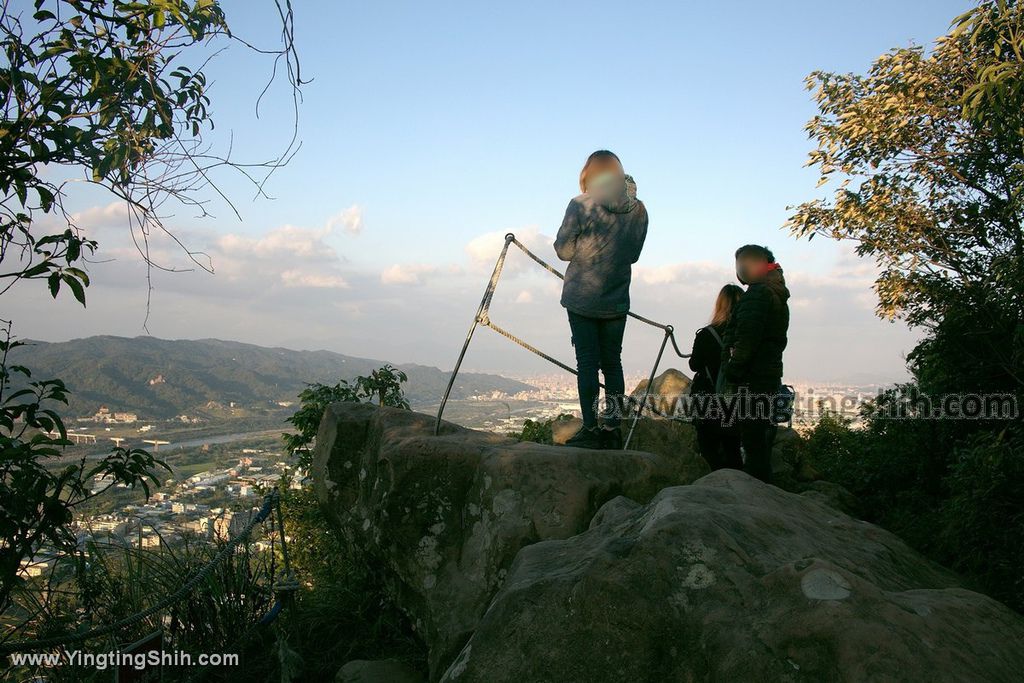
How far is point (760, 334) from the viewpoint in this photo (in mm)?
5391

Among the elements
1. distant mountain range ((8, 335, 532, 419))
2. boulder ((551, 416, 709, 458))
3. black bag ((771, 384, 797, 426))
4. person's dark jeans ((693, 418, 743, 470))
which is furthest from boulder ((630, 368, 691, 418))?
distant mountain range ((8, 335, 532, 419))

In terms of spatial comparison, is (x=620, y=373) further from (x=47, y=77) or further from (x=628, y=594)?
(x=47, y=77)

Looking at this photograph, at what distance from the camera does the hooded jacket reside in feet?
18.9

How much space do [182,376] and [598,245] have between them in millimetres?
28044

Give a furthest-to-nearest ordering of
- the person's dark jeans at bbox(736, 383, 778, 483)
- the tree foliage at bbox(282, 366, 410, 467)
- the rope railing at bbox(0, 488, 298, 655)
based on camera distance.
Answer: the tree foliage at bbox(282, 366, 410, 467), the person's dark jeans at bbox(736, 383, 778, 483), the rope railing at bbox(0, 488, 298, 655)

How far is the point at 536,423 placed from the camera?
10102 mm

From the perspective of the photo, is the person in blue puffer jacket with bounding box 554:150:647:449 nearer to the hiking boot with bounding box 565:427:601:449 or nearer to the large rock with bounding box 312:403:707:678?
the hiking boot with bounding box 565:427:601:449

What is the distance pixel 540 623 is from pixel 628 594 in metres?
0.34

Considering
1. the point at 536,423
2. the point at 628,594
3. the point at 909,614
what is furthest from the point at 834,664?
the point at 536,423

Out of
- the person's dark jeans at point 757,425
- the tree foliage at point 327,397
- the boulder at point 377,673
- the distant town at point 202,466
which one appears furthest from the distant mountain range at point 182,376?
the boulder at point 377,673

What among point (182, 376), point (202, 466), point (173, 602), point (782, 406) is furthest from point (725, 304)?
point (182, 376)

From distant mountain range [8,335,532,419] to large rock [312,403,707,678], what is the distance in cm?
1284

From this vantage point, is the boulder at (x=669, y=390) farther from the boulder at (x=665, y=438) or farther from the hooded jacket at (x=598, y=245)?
the hooded jacket at (x=598, y=245)

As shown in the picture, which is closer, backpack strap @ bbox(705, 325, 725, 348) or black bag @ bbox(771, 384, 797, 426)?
black bag @ bbox(771, 384, 797, 426)
